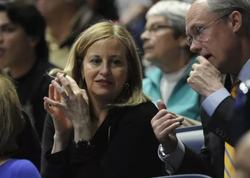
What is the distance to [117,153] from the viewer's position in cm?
346

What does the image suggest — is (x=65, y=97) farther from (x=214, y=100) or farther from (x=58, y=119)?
(x=214, y=100)

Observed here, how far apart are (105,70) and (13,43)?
1.76 meters

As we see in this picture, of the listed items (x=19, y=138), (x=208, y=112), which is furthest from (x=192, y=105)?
(x=208, y=112)

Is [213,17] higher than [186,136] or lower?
higher

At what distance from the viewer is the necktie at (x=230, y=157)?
10.5 feet

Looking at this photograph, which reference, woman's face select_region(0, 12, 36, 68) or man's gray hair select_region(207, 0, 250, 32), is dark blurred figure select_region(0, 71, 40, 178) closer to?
man's gray hair select_region(207, 0, 250, 32)

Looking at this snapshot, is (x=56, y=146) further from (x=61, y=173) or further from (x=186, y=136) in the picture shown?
(x=186, y=136)

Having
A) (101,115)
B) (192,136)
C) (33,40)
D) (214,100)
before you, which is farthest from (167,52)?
(214,100)

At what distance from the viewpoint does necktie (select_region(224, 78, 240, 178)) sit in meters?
3.21

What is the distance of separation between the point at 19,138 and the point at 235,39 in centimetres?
141

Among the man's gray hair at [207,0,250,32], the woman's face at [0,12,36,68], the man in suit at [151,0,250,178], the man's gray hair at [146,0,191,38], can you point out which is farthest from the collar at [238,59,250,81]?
the woman's face at [0,12,36,68]

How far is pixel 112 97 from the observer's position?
3.69m

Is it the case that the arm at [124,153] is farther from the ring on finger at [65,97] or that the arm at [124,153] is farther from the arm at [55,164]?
the ring on finger at [65,97]

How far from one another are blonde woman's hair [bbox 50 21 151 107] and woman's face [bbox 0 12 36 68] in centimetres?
145
